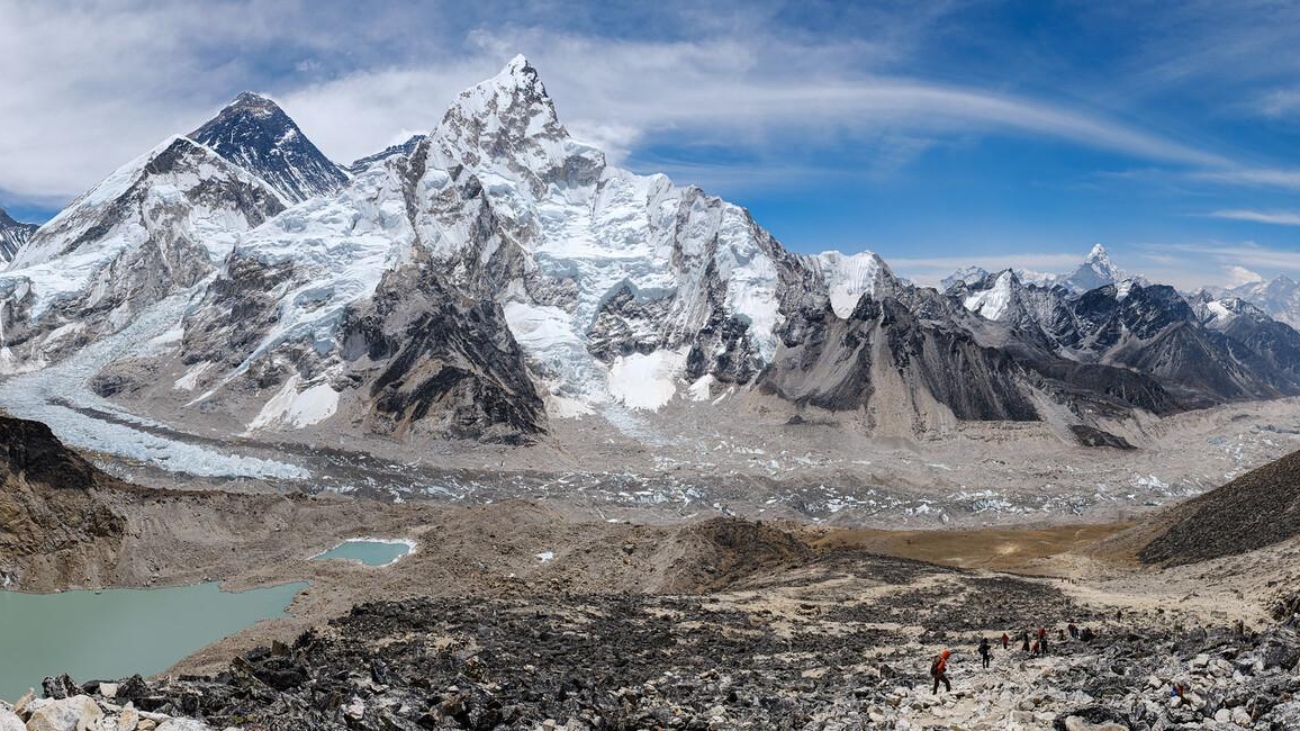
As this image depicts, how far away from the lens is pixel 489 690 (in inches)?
957

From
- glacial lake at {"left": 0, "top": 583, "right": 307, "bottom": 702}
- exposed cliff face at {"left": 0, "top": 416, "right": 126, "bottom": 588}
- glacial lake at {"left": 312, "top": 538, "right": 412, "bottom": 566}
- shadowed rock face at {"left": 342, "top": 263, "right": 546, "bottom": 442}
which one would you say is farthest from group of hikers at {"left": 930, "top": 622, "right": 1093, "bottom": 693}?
shadowed rock face at {"left": 342, "top": 263, "right": 546, "bottom": 442}

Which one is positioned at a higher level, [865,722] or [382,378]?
[382,378]

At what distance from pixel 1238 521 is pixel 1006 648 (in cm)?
3806

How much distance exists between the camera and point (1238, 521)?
58531 mm

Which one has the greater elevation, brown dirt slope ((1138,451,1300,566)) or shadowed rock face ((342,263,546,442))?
shadowed rock face ((342,263,546,442))

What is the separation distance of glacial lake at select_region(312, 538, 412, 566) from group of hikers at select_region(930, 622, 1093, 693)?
58332 mm

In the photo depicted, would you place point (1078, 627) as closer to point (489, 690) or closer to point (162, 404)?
point (489, 690)

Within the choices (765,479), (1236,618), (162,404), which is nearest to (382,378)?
(162,404)

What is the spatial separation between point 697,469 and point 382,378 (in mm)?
72267

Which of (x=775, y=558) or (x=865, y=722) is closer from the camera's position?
(x=865, y=722)

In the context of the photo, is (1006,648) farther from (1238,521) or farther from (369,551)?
(369,551)

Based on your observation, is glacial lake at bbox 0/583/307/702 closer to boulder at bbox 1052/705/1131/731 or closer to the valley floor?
the valley floor

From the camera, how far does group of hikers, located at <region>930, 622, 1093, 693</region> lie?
23562mm

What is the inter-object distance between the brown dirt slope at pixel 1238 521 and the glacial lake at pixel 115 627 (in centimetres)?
6080
